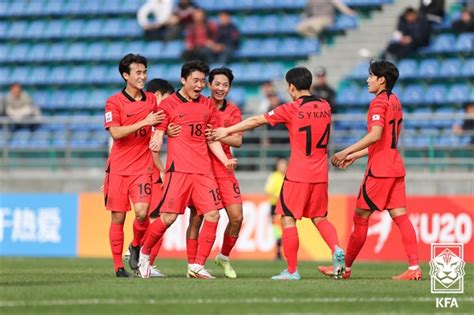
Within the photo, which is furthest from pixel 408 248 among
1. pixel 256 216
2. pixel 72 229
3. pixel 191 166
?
pixel 72 229

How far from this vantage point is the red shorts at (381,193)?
1233 centimetres

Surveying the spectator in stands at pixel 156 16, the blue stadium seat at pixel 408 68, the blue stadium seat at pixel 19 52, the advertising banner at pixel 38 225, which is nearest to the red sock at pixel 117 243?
the advertising banner at pixel 38 225

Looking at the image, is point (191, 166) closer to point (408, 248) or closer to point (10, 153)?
point (408, 248)

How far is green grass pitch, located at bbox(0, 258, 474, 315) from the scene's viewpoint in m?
9.13

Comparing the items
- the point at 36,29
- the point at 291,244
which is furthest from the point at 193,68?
the point at 36,29

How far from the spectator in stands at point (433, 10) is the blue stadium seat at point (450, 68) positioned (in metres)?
0.82

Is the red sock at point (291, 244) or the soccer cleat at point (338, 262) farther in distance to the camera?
the red sock at point (291, 244)

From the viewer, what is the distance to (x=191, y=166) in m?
12.5

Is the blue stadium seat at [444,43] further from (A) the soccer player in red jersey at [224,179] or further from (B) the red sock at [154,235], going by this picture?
(B) the red sock at [154,235]

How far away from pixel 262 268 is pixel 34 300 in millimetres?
7105

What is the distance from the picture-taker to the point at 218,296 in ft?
33.1

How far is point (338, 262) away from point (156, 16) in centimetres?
1582

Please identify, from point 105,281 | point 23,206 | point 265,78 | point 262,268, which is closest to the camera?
point 105,281

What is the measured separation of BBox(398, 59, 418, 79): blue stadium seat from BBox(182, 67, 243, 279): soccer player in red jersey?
34.3 feet
